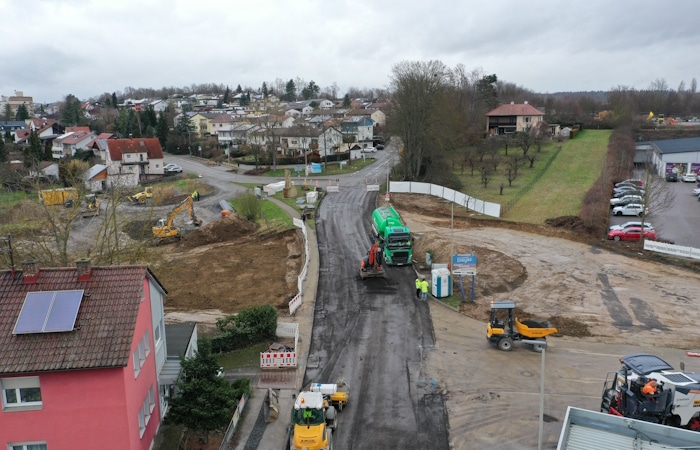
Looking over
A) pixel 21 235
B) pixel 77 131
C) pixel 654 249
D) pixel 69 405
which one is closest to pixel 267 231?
pixel 21 235

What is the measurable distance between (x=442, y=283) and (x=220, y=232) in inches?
980

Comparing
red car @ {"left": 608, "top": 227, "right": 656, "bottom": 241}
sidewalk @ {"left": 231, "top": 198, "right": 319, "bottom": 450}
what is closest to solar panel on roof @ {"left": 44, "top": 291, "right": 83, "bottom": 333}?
sidewalk @ {"left": 231, "top": 198, "right": 319, "bottom": 450}

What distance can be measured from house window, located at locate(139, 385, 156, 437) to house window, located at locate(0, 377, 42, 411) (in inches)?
117

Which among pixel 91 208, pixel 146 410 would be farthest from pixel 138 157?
pixel 146 410

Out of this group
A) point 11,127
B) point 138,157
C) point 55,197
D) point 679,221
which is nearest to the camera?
point 55,197

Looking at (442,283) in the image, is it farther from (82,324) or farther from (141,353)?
(82,324)

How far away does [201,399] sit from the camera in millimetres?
17219

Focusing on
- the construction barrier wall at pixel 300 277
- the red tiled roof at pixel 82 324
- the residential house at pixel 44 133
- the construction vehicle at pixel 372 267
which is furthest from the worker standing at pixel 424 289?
the residential house at pixel 44 133

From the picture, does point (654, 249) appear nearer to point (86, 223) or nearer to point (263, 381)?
point (263, 381)

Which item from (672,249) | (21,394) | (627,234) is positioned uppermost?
(21,394)

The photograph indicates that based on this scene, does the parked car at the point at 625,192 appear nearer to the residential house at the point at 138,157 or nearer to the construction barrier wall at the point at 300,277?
the construction barrier wall at the point at 300,277

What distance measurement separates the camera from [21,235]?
33.9 metres

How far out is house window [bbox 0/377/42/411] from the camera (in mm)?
15117

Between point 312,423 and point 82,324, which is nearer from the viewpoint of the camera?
point 82,324
